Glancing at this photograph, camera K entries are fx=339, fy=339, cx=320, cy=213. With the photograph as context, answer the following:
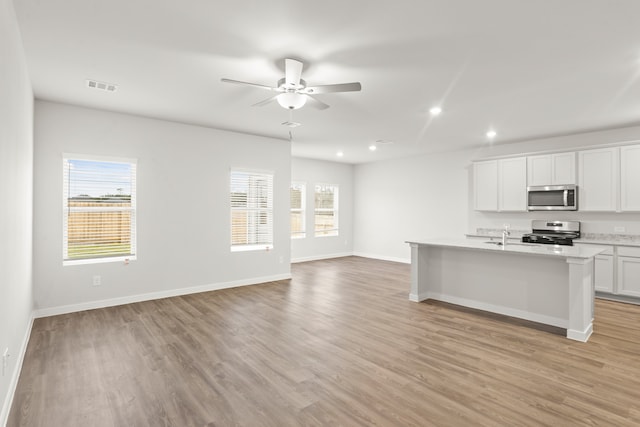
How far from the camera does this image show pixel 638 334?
3768mm

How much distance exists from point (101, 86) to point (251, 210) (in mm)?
3078

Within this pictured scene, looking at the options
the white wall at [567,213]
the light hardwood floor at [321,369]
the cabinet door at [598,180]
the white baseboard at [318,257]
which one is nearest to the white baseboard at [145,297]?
the light hardwood floor at [321,369]

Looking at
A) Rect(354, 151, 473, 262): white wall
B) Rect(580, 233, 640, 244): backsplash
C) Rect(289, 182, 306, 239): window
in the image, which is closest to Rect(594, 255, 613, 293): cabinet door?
Rect(580, 233, 640, 244): backsplash

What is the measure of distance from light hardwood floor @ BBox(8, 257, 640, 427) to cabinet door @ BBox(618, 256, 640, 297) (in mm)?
387

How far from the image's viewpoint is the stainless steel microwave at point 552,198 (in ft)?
18.4

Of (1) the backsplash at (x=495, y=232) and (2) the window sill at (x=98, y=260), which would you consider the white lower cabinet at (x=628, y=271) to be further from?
(2) the window sill at (x=98, y=260)

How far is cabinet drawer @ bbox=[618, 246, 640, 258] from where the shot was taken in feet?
16.2

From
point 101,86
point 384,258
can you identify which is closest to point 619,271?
point 384,258

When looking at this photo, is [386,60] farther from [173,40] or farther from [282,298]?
[282,298]

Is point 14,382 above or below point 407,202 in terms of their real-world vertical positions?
below

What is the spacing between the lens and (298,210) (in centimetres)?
886

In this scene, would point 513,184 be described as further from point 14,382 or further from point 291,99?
point 14,382

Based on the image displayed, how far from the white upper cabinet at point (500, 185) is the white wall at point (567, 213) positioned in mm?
292

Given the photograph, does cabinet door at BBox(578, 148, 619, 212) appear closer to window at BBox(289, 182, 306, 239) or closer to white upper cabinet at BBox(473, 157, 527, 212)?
white upper cabinet at BBox(473, 157, 527, 212)
